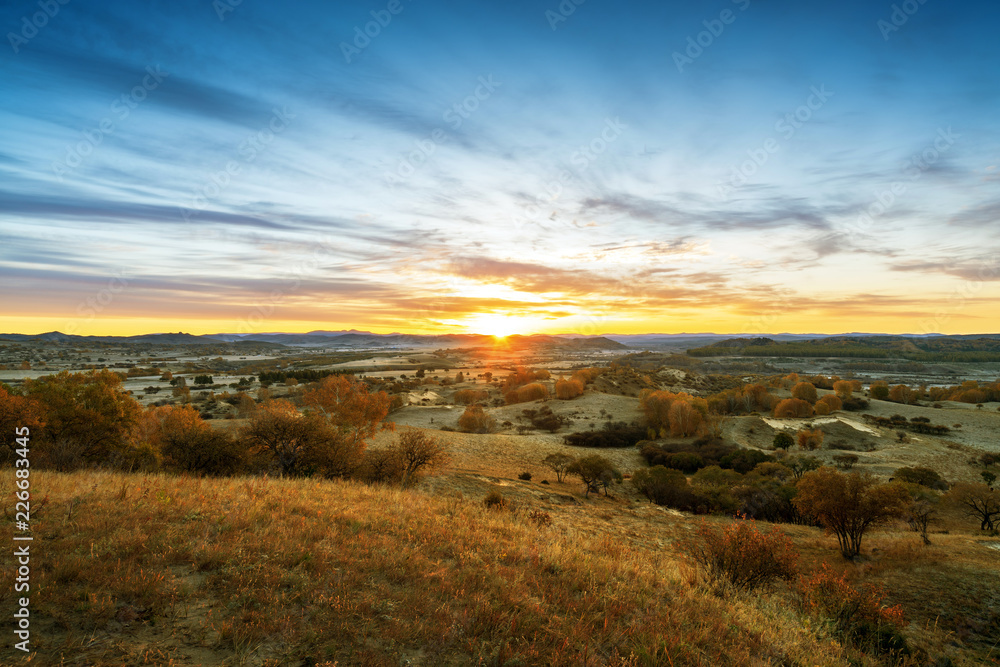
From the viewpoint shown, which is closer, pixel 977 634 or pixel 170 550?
pixel 170 550

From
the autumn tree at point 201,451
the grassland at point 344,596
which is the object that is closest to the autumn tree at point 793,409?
the grassland at point 344,596

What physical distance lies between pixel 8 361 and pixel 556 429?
110647 mm

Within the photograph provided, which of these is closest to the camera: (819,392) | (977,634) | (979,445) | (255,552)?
(255,552)

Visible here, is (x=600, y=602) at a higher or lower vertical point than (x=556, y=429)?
higher

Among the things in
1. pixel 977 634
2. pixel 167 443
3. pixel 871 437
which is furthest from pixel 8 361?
pixel 871 437

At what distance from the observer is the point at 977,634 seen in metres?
11.5

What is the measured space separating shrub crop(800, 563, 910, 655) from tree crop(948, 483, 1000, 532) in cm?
2431

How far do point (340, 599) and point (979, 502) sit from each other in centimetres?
3772

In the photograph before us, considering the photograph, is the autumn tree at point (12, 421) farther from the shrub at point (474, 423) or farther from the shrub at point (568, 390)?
the shrub at point (568, 390)

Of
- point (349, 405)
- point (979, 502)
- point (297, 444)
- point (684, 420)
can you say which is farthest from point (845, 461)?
point (297, 444)

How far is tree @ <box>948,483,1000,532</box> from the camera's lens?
79.0 feet

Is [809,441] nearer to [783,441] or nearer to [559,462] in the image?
[783,441]

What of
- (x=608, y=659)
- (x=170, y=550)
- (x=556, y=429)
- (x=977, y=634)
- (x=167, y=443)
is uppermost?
(x=170, y=550)

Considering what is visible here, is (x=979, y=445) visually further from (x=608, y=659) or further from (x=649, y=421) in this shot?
(x=608, y=659)
